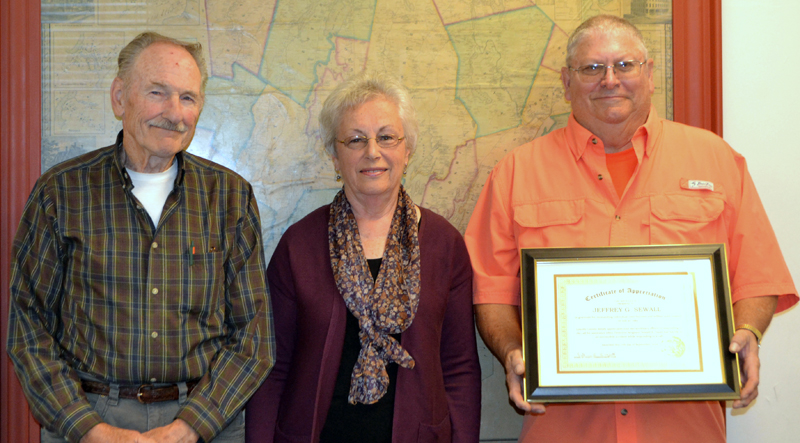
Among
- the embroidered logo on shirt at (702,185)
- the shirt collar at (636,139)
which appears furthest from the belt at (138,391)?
the embroidered logo on shirt at (702,185)

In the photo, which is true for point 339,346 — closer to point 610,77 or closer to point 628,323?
point 628,323

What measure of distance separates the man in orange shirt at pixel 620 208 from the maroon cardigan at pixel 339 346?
0.14 meters

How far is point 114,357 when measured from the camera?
1867mm

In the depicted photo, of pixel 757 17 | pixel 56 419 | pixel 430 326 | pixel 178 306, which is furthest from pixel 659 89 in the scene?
pixel 56 419

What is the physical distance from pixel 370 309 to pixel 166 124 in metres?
0.94

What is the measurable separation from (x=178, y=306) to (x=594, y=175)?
1560 millimetres

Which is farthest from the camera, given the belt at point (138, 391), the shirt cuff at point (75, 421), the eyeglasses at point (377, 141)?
the eyeglasses at point (377, 141)

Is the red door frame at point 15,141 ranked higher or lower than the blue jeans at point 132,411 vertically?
higher

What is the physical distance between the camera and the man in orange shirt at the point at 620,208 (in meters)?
2.10

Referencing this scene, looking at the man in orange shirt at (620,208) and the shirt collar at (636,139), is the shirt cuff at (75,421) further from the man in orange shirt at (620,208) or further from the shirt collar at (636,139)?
the shirt collar at (636,139)

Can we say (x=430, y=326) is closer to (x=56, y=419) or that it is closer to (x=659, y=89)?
(x=56, y=419)

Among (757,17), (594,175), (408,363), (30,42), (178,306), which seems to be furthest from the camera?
(757,17)

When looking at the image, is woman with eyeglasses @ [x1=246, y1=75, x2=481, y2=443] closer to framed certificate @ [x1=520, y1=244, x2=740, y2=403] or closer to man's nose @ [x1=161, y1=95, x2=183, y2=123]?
framed certificate @ [x1=520, y1=244, x2=740, y2=403]

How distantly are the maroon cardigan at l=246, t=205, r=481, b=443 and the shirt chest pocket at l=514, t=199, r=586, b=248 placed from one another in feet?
0.84
